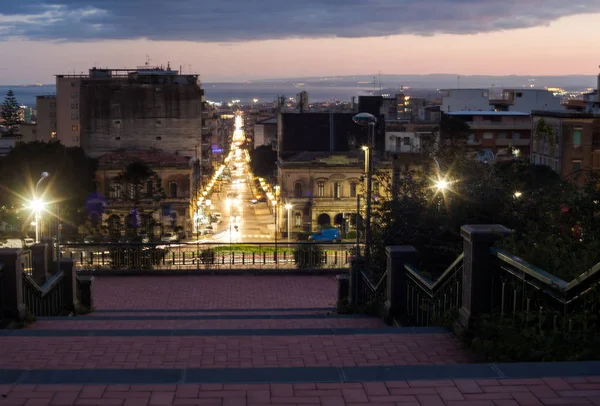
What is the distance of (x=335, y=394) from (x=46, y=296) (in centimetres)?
789

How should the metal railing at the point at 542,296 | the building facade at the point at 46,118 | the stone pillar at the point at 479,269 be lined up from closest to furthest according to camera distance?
1. the metal railing at the point at 542,296
2. the stone pillar at the point at 479,269
3. the building facade at the point at 46,118

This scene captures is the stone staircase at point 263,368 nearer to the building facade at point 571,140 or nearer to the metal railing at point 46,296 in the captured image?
the metal railing at point 46,296

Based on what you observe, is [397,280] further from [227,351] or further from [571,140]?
[571,140]

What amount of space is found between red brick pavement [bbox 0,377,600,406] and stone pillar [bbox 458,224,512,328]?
81.6 inches

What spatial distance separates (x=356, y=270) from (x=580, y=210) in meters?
5.59

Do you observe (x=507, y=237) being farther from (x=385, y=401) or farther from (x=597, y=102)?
(x=597, y=102)

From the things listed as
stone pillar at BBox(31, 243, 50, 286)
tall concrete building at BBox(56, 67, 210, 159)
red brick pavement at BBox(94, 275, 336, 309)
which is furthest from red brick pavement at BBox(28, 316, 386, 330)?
tall concrete building at BBox(56, 67, 210, 159)

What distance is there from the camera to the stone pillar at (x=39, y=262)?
535 inches

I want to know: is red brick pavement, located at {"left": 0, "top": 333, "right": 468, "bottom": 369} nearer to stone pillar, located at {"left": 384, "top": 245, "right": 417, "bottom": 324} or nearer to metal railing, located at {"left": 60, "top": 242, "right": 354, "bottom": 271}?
stone pillar, located at {"left": 384, "top": 245, "right": 417, "bottom": 324}

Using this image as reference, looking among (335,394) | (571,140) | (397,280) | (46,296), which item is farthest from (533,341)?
(571,140)

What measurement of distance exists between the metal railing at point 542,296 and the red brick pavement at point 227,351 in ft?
2.11

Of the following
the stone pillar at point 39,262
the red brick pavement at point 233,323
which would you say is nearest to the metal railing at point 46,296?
the stone pillar at point 39,262

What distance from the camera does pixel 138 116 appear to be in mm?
66812

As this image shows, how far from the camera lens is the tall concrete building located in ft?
217
